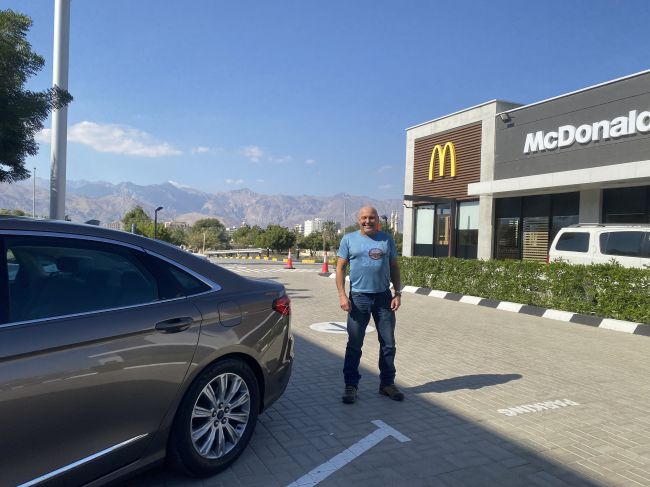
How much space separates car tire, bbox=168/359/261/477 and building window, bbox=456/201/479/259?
16.9 m

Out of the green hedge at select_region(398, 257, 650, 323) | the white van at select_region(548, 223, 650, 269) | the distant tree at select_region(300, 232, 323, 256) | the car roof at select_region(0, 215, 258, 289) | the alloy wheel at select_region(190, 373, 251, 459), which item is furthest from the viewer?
the distant tree at select_region(300, 232, 323, 256)

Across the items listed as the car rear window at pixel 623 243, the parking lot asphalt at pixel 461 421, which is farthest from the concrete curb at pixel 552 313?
the car rear window at pixel 623 243

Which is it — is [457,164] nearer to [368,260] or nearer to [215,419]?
[368,260]

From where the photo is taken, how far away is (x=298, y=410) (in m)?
4.46

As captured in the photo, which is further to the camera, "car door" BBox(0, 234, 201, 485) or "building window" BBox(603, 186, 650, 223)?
"building window" BBox(603, 186, 650, 223)

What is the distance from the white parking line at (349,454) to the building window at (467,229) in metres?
16.0

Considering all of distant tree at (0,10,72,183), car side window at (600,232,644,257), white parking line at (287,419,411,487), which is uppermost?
distant tree at (0,10,72,183)

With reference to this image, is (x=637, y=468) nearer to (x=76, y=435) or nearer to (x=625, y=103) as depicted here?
(x=76, y=435)

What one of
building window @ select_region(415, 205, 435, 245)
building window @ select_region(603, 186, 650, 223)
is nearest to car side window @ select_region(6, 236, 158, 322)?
building window @ select_region(603, 186, 650, 223)

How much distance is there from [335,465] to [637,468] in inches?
82.5

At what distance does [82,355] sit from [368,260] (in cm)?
278

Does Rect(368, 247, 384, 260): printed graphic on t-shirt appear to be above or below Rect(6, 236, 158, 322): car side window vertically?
above

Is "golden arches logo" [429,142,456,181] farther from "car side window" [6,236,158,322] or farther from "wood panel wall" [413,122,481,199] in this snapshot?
"car side window" [6,236,158,322]

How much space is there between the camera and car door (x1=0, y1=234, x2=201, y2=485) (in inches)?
88.3
